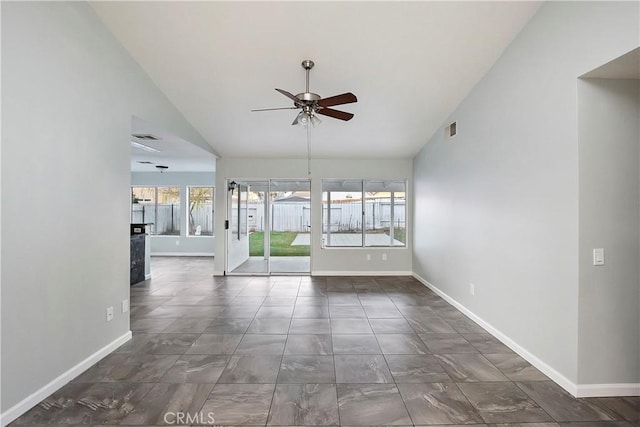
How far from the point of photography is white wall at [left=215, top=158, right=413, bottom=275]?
20.4 ft

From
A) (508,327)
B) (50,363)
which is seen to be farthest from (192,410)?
(508,327)

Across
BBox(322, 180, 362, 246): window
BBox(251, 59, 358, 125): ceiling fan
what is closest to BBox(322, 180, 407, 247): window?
BBox(322, 180, 362, 246): window

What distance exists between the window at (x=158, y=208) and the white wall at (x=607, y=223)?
30.7 feet

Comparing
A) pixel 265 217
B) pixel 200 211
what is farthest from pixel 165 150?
pixel 200 211

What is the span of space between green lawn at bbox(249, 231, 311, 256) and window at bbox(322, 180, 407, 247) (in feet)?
4.71

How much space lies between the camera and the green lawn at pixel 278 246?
7.36 meters

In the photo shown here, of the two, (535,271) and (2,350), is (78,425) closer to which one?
(2,350)

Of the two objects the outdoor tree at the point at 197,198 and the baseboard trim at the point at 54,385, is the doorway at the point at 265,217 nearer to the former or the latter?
the outdoor tree at the point at 197,198

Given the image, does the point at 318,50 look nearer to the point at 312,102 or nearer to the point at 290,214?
the point at 312,102

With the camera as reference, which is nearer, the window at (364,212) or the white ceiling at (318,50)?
the white ceiling at (318,50)

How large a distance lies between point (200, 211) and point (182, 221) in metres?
0.60

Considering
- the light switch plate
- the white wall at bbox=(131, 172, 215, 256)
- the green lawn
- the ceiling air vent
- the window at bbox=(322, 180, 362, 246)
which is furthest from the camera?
the white wall at bbox=(131, 172, 215, 256)

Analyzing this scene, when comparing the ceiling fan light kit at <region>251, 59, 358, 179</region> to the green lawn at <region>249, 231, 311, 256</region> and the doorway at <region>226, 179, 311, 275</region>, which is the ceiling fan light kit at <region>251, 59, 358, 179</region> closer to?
the doorway at <region>226, 179, 311, 275</region>

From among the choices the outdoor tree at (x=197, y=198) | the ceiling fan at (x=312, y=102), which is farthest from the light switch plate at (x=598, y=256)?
the outdoor tree at (x=197, y=198)
